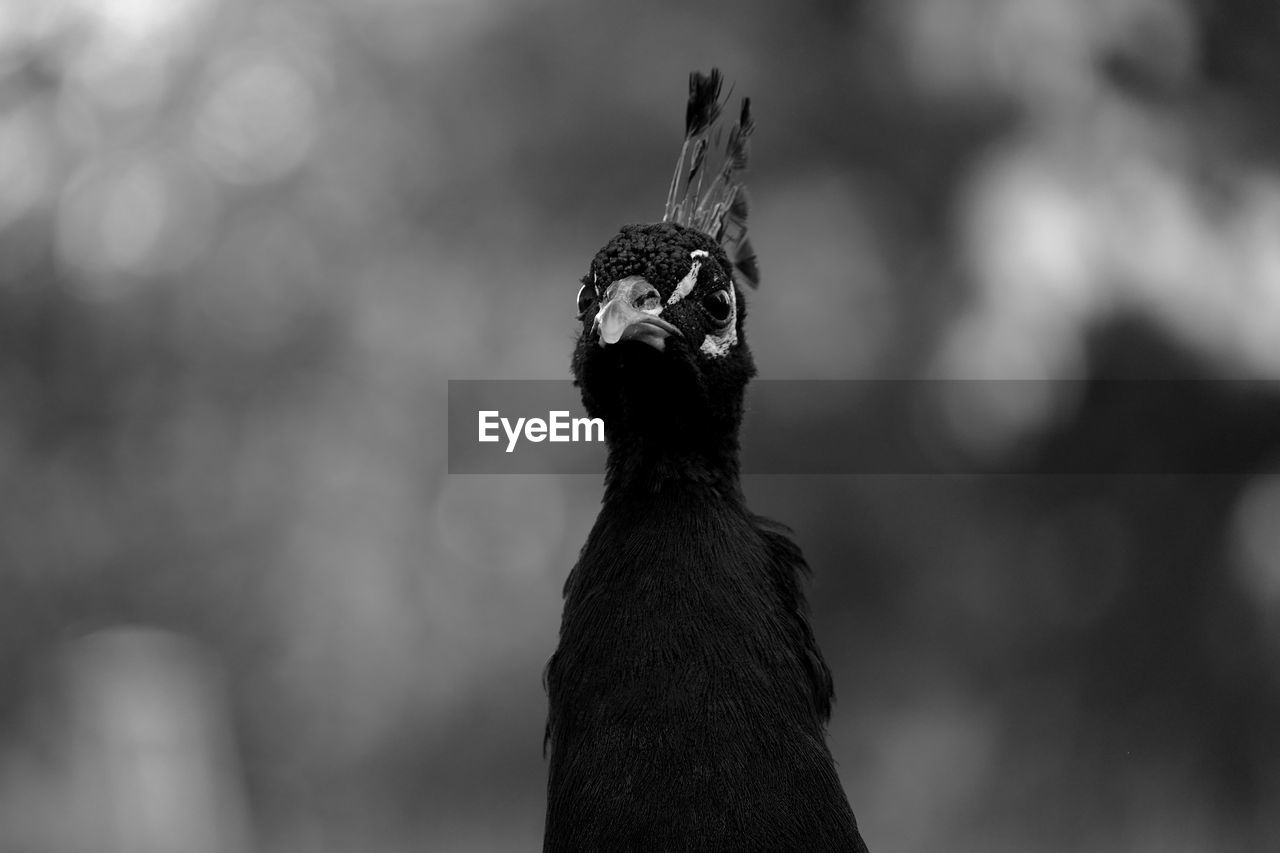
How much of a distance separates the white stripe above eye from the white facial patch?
0.08 meters

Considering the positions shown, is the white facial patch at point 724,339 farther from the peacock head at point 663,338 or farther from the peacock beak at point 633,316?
the peacock beak at point 633,316

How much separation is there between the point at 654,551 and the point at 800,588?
0.92 feet

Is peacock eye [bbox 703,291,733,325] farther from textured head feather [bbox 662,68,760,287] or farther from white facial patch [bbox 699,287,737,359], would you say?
textured head feather [bbox 662,68,760,287]

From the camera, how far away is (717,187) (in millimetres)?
2396

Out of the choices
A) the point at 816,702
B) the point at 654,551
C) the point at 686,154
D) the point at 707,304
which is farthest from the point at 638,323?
the point at 686,154

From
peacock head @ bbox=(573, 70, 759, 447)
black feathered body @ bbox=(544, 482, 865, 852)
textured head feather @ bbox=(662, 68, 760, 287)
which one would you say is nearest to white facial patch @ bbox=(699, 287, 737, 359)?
peacock head @ bbox=(573, 70, 759, 447)

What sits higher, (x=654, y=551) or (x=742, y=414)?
(x=742, y=414)

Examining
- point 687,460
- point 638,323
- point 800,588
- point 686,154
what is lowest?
point 800,588

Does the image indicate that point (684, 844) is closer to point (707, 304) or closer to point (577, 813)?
point (577, 813)

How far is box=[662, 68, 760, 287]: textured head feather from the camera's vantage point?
7.62ft

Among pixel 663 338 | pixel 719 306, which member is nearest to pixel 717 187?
pixel 719 306

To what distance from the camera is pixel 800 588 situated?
1.93m

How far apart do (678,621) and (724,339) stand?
1.51 feet

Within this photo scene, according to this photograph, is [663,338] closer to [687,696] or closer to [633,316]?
[633,316]
